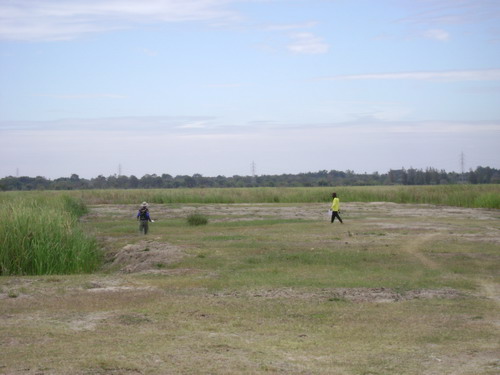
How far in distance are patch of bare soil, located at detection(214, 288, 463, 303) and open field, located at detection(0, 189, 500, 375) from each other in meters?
0.02

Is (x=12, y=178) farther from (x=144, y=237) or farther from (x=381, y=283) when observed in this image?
(x=381, y=283)

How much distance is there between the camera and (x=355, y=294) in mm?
13438

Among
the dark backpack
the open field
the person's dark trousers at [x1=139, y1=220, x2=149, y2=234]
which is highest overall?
the dark backpack

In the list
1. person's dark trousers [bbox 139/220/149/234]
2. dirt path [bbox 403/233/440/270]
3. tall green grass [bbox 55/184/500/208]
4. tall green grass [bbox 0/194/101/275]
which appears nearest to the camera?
dirt path [bbox 403/233/440/270]

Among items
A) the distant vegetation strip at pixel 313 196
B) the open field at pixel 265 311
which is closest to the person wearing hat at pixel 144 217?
the open field at pixel 265 311

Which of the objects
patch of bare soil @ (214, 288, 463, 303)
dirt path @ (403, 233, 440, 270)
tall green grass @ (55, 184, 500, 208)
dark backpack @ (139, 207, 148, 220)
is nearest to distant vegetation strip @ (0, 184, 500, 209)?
tall green grass @ (55, 184, 500, 208)

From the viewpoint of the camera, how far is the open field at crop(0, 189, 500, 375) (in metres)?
8.70

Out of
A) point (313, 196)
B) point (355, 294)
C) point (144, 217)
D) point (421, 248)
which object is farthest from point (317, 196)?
point (355, 294)

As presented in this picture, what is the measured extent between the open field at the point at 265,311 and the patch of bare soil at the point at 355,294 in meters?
0.02

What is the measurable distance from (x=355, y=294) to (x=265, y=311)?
2.38 meters

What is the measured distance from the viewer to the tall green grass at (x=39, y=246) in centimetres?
1881

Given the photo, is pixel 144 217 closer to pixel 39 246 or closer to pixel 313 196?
pixel 39 246

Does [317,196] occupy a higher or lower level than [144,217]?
higher

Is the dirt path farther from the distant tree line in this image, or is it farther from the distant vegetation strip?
the distant tree line
